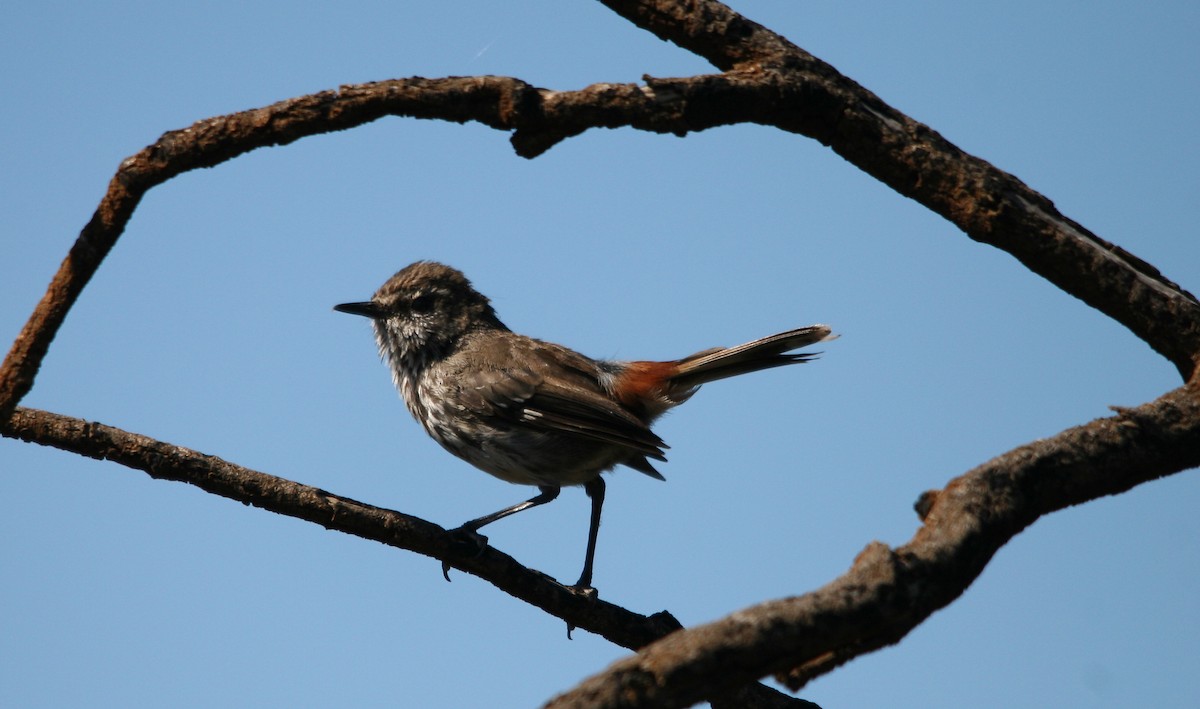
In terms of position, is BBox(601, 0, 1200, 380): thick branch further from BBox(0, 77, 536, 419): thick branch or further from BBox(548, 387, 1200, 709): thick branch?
BBox(0, 77, 536, 419): thick branch

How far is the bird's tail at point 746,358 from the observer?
691cm

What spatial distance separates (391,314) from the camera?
820cm

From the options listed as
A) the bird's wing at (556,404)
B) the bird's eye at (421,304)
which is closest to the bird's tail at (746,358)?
the bird's wing at (556,404)

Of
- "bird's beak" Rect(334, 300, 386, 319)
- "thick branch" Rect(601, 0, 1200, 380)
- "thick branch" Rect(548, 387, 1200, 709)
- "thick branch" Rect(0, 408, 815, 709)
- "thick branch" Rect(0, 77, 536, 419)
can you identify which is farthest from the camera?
"bird's beak" Rect(334, 300, 386, 319)

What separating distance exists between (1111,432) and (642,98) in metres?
1.91

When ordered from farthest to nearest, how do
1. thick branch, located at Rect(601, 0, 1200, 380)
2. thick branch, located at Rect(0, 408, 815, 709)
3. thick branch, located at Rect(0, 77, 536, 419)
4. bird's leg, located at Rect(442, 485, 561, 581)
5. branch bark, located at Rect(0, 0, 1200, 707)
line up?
1. bird's leg, located at Rect(442, 485, 561, 581)
2. thick branch, located at Rect(0, 408, 815, 709)
3. thick branch, located at Rect(601, 0, 1200, 380)
4. thick branch, located at Rect(0, 77, 536, 419)
5. branch bark, located at Rect(0, 0, 1200, 707)

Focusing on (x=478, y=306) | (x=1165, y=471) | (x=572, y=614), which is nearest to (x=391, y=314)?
(x=478, y=306)

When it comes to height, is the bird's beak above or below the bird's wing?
above

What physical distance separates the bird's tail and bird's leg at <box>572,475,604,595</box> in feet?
3.06

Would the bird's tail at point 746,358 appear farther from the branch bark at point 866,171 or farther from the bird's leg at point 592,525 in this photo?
the branch bark at point 866,171

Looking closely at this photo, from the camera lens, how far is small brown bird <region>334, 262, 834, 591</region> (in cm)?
714

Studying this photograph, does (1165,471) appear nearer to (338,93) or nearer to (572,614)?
(572,614)

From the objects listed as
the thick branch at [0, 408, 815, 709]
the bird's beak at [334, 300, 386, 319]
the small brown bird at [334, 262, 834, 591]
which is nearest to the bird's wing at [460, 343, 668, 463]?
the small brown bird at [334, 262, 834, 591]

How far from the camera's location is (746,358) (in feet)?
23.4
